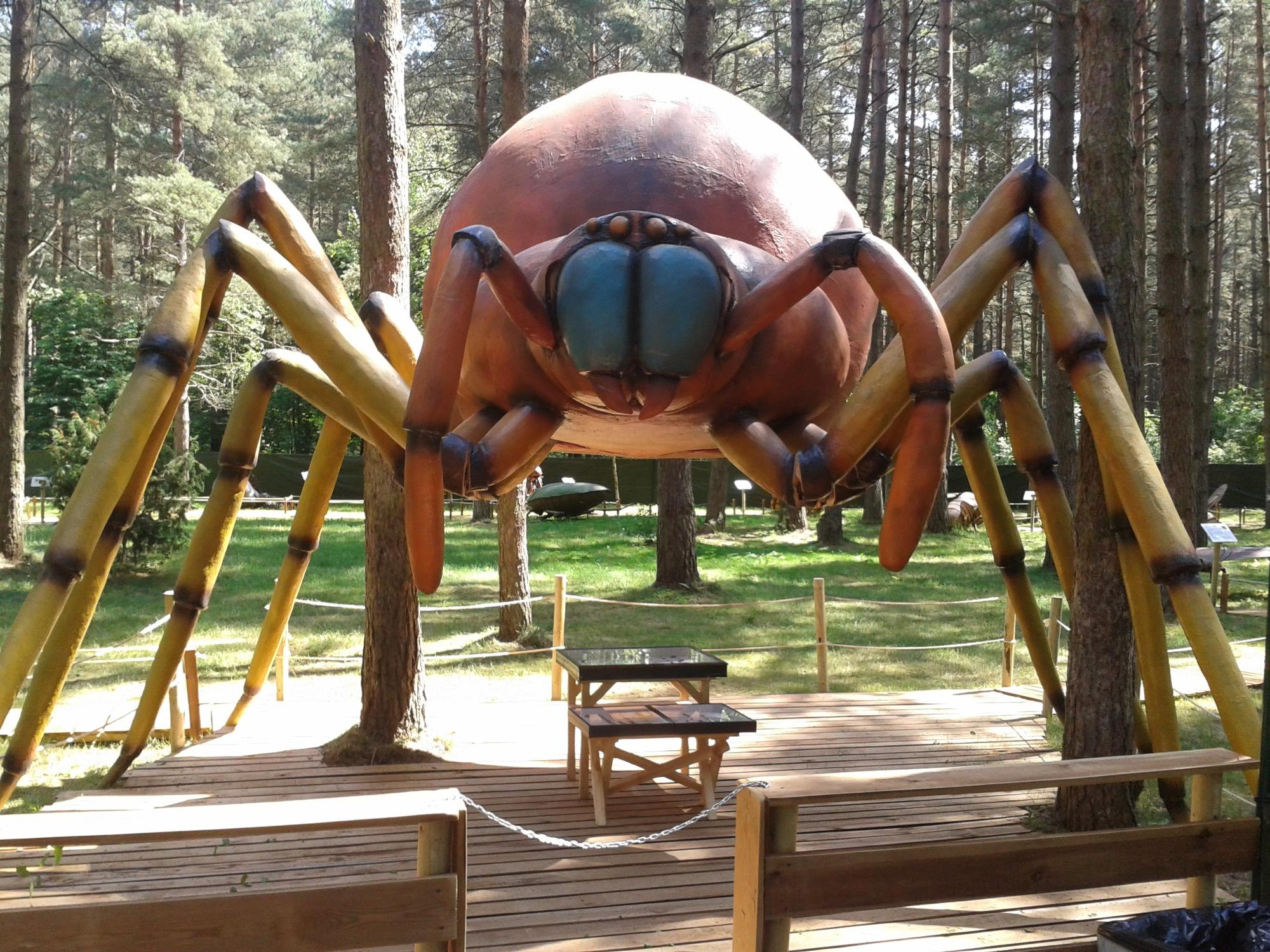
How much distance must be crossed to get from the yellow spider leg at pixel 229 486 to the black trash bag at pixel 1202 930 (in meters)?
3.18

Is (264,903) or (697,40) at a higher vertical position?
(697,40)

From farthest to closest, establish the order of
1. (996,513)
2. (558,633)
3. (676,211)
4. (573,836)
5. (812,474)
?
(558,633)
(573,836)
(996,513)
(676,211)
(812,474)

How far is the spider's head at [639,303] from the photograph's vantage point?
2.37m

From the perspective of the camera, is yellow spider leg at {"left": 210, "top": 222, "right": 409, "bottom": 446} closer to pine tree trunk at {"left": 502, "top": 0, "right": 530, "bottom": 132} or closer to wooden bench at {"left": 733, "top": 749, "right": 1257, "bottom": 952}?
wooden bench at {"left": 733, "top": 749, "right": 1257, "bottom": 952}

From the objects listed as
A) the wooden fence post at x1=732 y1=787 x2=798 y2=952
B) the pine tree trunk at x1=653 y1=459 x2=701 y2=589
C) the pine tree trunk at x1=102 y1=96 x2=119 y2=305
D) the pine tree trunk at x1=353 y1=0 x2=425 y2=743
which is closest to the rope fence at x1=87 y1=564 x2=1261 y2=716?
the pine tree trunk at x1=353 y1=0 x2=425 y2=743

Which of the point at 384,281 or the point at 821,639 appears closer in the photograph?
the point at 384,281

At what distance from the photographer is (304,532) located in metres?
5.34

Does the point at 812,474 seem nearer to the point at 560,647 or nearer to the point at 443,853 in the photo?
the point at 443,853

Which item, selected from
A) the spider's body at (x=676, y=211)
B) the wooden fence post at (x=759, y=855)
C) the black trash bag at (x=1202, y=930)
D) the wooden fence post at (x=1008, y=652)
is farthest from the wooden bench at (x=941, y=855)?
the wooden fence post at (x=1008, y=652)

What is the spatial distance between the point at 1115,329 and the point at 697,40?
838cm

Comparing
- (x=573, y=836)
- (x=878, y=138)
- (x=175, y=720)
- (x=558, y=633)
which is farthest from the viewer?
(x=878, y=138)

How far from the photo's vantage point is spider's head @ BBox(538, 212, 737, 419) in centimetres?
237

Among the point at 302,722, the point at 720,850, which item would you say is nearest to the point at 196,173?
the point at 302,722

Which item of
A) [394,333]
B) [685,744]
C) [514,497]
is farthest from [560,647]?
[394,333]
